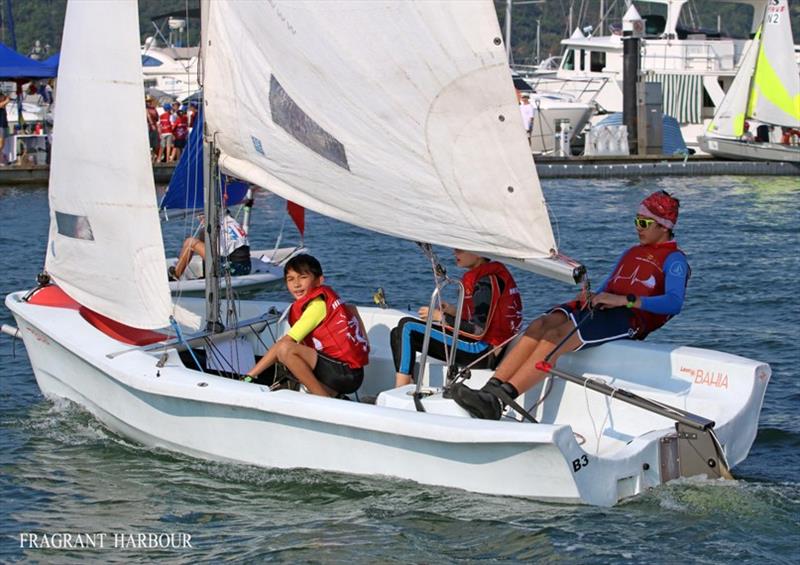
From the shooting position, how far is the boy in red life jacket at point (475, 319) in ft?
25.9

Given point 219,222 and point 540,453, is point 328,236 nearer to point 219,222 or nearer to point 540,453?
point 219,222

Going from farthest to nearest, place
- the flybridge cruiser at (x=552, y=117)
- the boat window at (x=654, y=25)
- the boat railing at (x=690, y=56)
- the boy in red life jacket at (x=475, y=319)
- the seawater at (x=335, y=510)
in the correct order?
1. the boat window at (x=654, y=25)
2. the boat railing at (x=690, y=56)
3. the flybridge cruiser at (x=552, y=117)
4. the boy in red life jacket at (x=475, y=319)
5. the seawater at (x=335, y=510)

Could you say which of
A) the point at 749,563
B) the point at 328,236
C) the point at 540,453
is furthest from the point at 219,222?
the point at 328,236

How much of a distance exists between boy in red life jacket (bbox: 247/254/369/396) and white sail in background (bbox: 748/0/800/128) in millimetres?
23639

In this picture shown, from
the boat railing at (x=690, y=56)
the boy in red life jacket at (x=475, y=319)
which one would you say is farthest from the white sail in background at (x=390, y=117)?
the boat railing at (x=690, y=56)

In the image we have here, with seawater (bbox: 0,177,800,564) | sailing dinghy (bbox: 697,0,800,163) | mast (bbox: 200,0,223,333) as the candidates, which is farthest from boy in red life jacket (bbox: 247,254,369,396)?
sailing dinghy (bbox: 697,0,800,163)

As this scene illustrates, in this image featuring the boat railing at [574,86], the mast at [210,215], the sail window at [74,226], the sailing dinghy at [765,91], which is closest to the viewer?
the mast at [210,215]

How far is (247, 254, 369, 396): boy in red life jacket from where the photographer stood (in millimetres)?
7734

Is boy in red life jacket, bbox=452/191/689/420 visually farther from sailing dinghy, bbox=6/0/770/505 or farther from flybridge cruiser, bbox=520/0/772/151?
flybridge cruiser, bbox=520/0/772/151

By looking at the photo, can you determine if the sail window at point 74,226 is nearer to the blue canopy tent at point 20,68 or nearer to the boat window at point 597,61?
the blue canopy tent at point 20,68

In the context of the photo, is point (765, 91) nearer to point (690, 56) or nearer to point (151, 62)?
point (690, 56)

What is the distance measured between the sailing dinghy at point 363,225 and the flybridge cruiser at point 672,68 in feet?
89.3

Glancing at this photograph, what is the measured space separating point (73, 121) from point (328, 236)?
10582 mm

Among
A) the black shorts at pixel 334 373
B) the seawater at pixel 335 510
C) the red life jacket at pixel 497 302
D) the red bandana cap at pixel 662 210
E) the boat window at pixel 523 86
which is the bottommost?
the seawater at pixel 335 510
